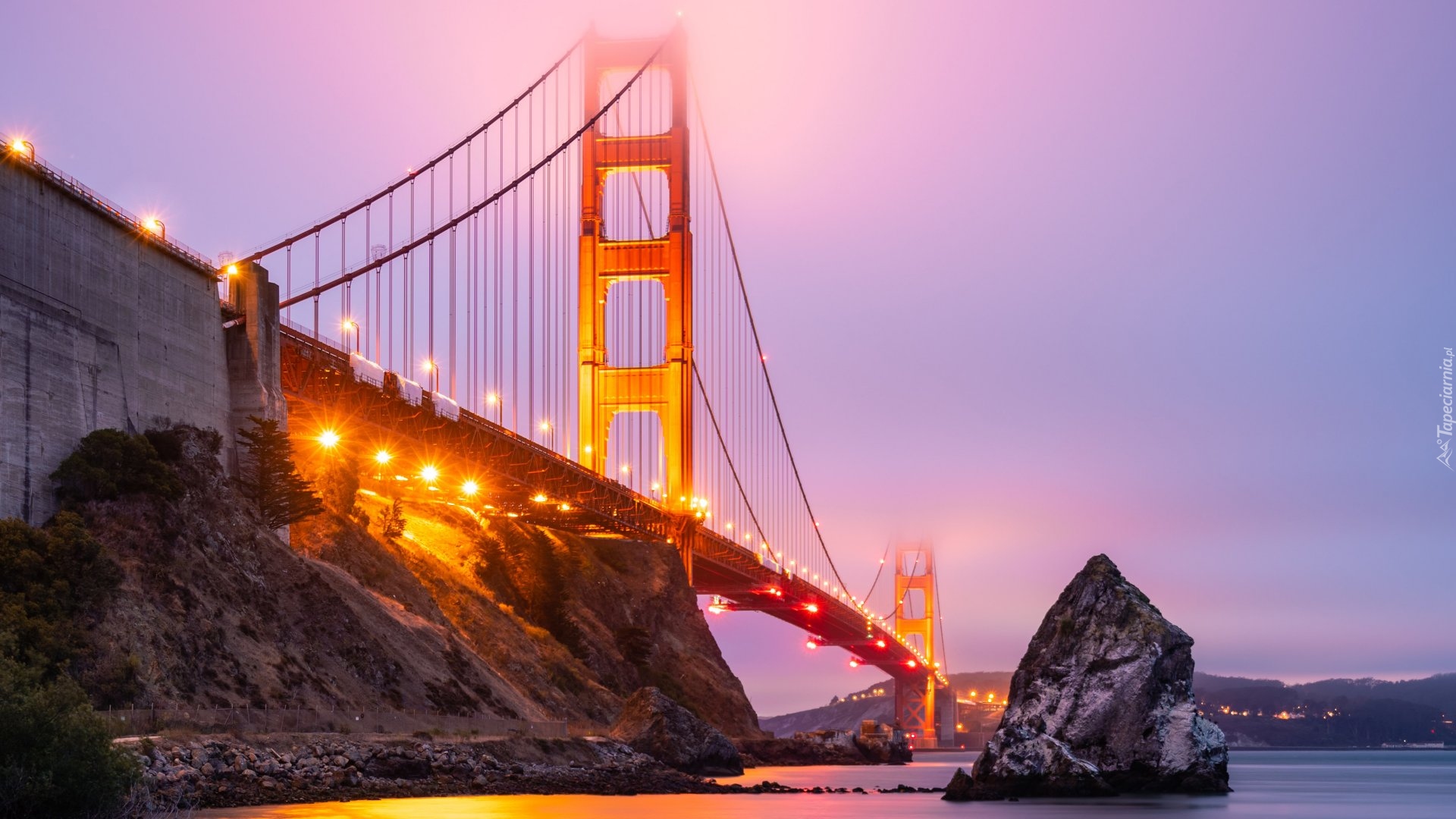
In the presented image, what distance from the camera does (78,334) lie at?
145 ft

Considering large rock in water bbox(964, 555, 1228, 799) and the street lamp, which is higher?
the street lamp

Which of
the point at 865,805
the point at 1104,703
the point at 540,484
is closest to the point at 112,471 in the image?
the point at 865,805

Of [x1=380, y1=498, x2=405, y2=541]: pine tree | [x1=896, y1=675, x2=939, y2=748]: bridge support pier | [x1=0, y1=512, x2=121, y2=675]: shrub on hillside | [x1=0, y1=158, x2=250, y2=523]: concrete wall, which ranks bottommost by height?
[x1=896, y1=675, x2=939, y2=748]: bridge support pier

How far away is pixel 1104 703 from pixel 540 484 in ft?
132

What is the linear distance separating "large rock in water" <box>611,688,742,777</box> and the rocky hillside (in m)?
2.92

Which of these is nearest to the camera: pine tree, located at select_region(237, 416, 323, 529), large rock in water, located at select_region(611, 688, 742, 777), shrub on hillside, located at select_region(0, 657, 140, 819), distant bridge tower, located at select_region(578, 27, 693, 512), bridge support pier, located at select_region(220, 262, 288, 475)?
shrub on hillside, located at select_region(0, 657, 140, 819)

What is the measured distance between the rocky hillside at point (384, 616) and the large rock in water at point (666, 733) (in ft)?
9.57

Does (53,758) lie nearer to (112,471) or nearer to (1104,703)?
(112,471)

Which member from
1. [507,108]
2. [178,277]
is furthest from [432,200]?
[178,277]

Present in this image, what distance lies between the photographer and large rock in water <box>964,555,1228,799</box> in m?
46.7

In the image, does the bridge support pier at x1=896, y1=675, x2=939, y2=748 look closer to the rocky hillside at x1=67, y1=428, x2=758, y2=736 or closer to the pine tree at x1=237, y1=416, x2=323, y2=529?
the rocky hillside at x1=67, y1=428, x2=758, y2=736

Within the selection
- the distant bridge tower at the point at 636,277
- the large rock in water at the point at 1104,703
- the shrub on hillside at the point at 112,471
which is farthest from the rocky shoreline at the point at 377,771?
the distant bridge tower at the point at 636,277

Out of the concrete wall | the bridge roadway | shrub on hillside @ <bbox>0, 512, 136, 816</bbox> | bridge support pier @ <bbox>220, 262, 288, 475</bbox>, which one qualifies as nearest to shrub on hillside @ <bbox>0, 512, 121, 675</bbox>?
shrub on hillside @ <bbox>0, 512, 136, 816</bbox>

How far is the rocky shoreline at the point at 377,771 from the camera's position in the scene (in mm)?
35031
